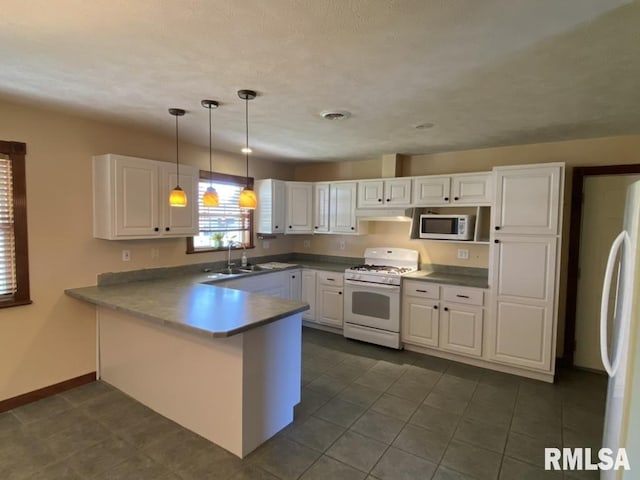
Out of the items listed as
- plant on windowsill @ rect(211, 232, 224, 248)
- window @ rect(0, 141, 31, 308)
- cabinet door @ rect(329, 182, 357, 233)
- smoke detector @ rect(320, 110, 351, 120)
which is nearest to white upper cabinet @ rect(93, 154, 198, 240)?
window @ rect(0, 141, 31, 308)

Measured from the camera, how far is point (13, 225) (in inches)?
105

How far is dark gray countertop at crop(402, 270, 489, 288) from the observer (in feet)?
11.9

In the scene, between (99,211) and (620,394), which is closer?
(620,394)

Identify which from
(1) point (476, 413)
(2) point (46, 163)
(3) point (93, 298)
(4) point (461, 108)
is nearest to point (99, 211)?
(2) point (46, 163)

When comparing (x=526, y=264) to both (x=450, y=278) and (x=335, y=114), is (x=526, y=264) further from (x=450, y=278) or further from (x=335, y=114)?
(x=335, y=114)

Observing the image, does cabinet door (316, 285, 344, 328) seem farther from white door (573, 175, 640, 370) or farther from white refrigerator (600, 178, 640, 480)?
white refrigerator (600, 178, 640, 480)

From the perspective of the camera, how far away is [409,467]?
215 centimetres

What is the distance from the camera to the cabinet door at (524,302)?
3.25 m

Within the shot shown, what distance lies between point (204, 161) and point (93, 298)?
1992 mm

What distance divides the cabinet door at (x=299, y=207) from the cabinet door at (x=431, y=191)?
1586 millimetres

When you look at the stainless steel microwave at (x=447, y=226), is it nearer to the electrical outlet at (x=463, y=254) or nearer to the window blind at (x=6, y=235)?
the electrical outlet at (x=463, y=254)

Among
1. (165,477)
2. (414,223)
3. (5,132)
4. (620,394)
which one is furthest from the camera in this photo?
(414,223)

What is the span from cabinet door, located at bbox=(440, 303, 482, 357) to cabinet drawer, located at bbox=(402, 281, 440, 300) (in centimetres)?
16

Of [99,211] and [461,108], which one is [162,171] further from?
[461,108]
